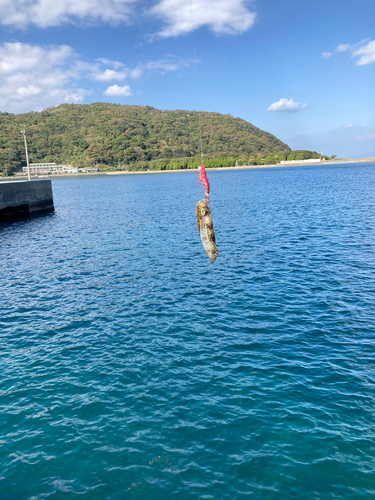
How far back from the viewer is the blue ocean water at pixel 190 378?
8305 millimetres

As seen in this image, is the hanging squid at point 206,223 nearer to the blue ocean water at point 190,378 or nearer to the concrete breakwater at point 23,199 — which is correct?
the blue ocean water at point 190,378

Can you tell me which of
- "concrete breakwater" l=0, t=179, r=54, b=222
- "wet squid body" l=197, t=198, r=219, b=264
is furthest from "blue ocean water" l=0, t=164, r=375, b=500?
"concrete breakwater" l=0, t=179, r=54, b=222

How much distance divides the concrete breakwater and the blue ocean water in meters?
24.6

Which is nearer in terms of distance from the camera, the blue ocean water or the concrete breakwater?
the blue ocean water

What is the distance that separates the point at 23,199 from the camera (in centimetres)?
5041

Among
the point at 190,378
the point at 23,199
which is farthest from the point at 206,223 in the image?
the point at 23,199

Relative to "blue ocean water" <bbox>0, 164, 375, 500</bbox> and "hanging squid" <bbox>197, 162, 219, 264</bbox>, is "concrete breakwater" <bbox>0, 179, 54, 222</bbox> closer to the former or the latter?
"blue ocean water" <bbox>0, 164, 375, 500</bbox>

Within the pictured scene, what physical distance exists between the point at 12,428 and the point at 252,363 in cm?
759

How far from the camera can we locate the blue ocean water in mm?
8305

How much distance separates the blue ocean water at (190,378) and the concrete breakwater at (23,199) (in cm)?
2465

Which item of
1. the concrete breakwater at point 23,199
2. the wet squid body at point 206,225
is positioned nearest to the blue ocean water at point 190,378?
the wet squid body at point 206,225

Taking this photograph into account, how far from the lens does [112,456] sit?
29.0ft

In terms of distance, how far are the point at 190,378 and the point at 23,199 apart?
4635 cm

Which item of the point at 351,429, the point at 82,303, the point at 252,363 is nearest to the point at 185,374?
the point at 252,363
